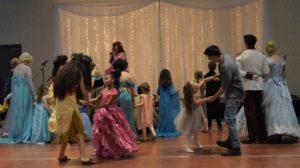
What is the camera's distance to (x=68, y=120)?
218 inches

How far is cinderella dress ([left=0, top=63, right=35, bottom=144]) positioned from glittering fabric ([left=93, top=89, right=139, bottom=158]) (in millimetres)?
2594

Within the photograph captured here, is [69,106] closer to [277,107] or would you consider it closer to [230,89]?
[230,89]

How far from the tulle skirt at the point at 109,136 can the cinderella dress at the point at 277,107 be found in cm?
206

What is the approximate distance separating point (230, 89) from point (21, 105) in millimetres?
3997

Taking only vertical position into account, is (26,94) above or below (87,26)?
below

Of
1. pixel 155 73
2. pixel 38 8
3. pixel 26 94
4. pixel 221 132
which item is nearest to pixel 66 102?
pixel 26 94

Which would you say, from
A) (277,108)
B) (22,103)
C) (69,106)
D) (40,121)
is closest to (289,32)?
(277,108)

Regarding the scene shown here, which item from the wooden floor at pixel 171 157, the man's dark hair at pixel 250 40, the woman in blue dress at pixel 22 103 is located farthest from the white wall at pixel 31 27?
the man's dark hair at pixel 250 40

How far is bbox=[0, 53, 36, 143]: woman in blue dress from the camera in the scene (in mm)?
8070

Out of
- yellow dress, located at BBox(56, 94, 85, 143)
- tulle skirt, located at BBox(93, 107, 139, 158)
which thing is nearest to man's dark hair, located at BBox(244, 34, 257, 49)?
tulle skirt, located at BBox(93, 107, 139, 158)

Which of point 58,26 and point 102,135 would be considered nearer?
point 102,135

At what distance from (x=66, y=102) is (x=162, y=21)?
5388mm

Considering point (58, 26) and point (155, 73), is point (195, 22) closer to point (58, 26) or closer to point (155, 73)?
point (155, 73)

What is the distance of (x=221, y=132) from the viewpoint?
27.5 ft
